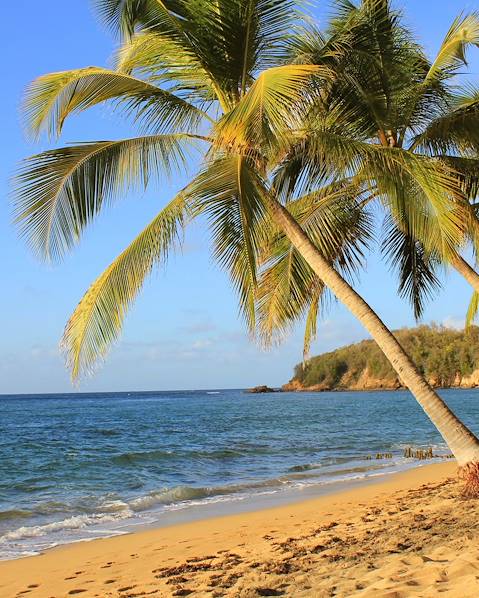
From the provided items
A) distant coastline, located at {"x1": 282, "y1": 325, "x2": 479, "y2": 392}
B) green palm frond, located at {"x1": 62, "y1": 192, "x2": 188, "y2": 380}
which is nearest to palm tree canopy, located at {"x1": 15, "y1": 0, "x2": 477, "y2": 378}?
green palm frond, located at {"x1": 62, "y1": 192, "x2": 188, "y2": 380}

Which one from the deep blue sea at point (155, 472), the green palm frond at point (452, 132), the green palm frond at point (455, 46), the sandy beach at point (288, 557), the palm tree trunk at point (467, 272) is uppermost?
the green palm frond at point (455, 46)

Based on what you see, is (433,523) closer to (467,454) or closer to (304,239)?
(467,454)

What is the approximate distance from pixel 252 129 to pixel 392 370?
10716cm

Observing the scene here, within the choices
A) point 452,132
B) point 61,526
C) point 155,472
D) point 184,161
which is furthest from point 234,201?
point 155,472

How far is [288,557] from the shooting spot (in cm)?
643

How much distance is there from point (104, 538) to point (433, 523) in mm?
4523

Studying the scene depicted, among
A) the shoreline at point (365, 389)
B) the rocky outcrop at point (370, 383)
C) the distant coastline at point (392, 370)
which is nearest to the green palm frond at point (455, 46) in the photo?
the distant coastline at point (392, 370)

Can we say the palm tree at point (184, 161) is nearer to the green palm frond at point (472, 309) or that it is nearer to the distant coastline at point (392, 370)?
the green palm frond at point (472, 309)

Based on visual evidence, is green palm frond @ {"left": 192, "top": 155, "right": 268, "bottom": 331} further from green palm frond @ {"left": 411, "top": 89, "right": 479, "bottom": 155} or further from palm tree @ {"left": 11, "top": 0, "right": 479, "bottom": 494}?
green palm frond @ {"left": 411, "top": 89, "right": 479, "bottom": 155}

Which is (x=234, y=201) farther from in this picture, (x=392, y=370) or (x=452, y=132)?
(x=392, y=370)

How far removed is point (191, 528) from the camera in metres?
9.65

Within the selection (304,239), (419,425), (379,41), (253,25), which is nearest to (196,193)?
(304,239)

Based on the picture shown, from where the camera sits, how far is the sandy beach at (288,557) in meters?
4.89

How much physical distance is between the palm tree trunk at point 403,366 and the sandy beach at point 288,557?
0.54 metres
